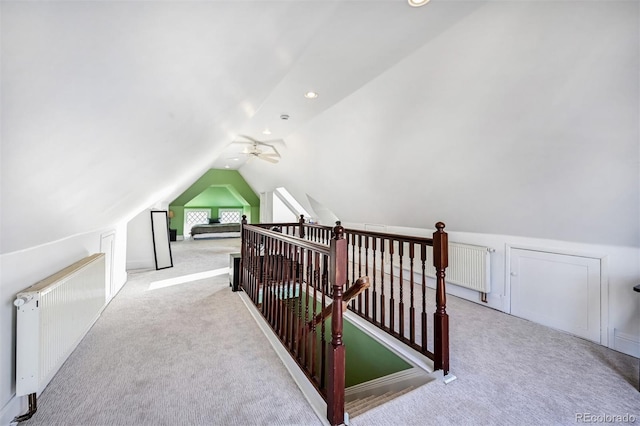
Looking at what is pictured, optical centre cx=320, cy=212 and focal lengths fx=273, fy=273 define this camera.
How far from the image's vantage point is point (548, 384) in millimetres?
1833

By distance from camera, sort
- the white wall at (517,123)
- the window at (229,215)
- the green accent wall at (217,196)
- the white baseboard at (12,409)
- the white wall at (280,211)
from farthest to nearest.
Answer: the window at (229,215) < the green accent wall at (217,196) < the white wall at (280,211) < the white wall at (517,123) < the white baseboard at (12,409)

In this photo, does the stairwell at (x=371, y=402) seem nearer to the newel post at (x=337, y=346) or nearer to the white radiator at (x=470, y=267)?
the newel post at (x=337, y=346)

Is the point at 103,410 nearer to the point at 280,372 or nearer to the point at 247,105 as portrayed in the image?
the point at 280,372

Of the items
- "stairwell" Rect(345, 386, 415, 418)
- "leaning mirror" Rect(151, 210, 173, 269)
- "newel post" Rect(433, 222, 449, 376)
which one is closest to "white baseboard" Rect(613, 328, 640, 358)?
"newel post" Rect(433, 222, 449, 376)

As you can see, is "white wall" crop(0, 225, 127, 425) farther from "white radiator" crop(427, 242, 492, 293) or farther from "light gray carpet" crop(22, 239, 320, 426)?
"white radiator" crop(427, 242, 492, 293)

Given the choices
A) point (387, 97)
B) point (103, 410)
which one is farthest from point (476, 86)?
point (103, 410)

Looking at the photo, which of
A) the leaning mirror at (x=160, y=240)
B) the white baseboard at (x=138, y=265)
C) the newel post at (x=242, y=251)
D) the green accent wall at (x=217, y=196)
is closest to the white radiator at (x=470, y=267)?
the newel post at (x=242, y=251)

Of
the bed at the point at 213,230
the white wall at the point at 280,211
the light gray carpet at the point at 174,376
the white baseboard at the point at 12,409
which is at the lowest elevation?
the light gray carpet at the point at 174,376

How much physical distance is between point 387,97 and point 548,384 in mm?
2639

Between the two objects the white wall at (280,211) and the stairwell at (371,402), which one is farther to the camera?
the white wall at (280,211)

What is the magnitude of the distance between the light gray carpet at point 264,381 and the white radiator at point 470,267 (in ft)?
1.81

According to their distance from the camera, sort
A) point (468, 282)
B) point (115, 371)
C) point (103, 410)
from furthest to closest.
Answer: point (468, 282)
point (115, 371)
point (103, 410)

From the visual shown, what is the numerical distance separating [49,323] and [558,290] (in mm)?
4243

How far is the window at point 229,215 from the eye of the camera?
12242 millimetres
